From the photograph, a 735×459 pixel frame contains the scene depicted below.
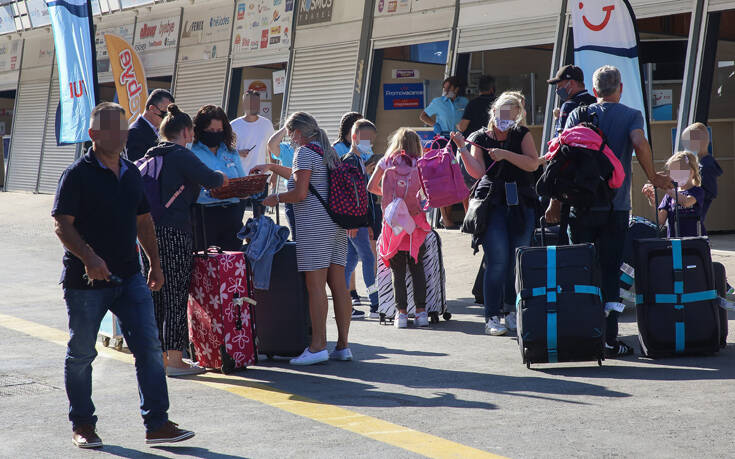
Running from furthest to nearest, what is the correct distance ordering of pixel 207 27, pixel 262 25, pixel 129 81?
1. pixel 207 27
2. pixel 262 25
3. pixel 129 81

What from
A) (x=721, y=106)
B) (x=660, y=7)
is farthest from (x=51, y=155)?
(x=660, y=7)

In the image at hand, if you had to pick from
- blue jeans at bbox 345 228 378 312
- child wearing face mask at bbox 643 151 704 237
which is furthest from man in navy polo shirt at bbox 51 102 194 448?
child wearing face mask at bbox 643 151 704 237

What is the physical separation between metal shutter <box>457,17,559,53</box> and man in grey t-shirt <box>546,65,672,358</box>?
22.3 feet

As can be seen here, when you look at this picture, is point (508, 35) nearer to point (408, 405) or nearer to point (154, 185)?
point (154, 185)

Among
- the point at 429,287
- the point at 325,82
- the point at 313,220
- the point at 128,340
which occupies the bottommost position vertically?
the point at 128,340

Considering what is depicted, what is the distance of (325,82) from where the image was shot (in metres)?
18.0

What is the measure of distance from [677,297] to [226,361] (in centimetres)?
301

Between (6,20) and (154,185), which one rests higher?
(6,20)

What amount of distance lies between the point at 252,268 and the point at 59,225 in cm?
221

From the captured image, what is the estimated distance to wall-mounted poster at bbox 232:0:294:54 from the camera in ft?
62.3

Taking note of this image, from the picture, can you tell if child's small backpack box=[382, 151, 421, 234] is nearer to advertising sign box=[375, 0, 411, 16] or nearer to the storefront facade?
the storefront facade

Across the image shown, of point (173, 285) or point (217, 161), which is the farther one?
point (217, 161)

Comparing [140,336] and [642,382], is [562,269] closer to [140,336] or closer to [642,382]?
[642,382]

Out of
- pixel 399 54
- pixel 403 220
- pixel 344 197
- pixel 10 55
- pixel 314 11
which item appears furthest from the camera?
pixel 10 55
